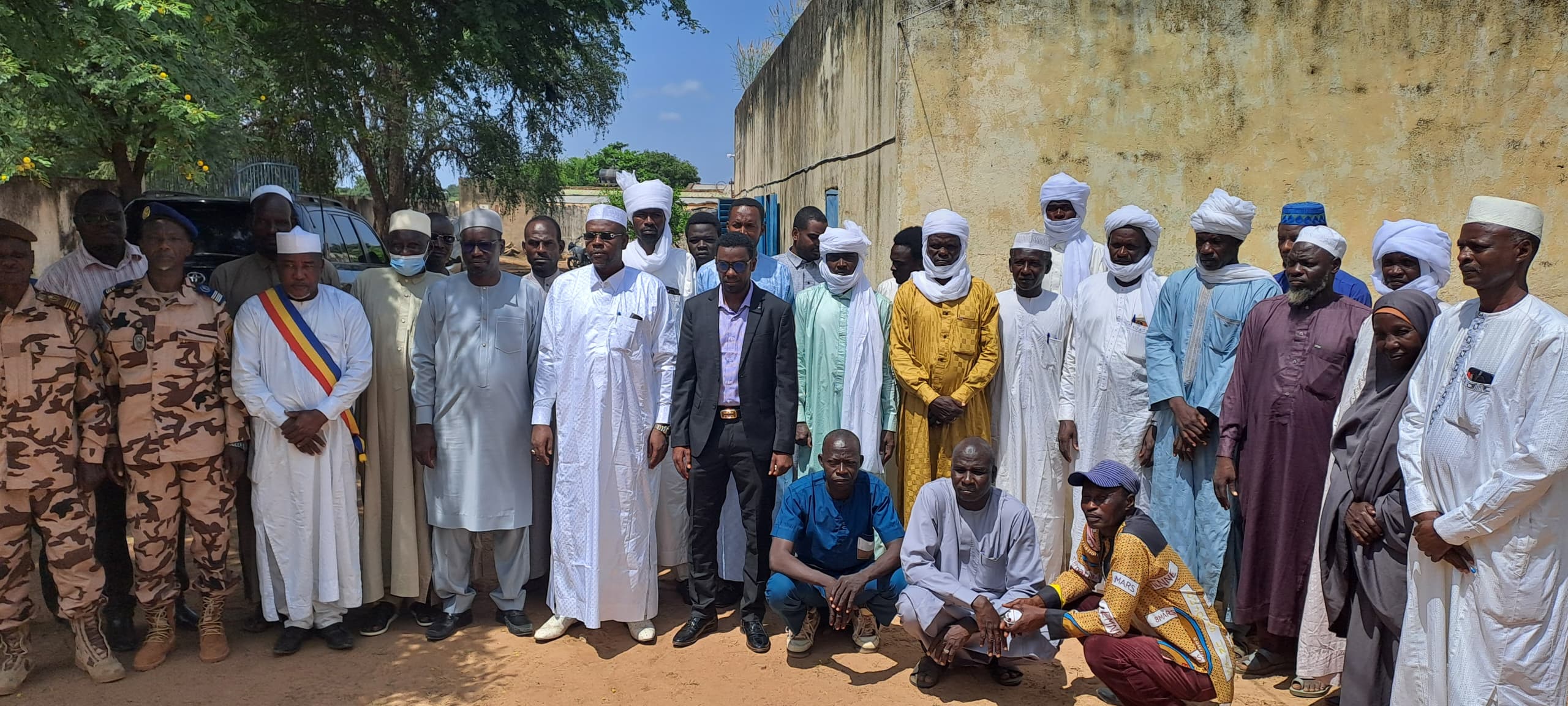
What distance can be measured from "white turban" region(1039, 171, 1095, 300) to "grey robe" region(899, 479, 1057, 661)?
1954 millimetres

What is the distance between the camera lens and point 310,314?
170 inches

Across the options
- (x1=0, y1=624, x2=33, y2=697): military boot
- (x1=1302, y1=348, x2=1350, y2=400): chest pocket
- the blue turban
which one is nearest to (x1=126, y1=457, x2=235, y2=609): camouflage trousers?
(x1=0, y1=624, x2=33, y2=697): military boot

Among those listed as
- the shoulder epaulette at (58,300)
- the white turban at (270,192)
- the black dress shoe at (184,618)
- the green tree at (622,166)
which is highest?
the green tree at (622,166)

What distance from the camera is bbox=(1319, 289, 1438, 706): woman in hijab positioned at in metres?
3.48

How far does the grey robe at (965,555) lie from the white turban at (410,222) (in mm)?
2703

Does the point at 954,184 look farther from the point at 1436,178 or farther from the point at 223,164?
the point at 223,164

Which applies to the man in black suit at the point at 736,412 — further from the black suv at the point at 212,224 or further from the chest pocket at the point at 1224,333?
the black suv at the point at 212,224

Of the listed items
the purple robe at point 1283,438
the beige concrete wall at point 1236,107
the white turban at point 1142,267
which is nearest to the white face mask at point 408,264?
the white turban at point 1142,267

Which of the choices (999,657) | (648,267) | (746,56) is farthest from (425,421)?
(746,56)

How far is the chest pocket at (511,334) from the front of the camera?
460cm

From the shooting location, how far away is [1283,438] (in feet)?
13.4

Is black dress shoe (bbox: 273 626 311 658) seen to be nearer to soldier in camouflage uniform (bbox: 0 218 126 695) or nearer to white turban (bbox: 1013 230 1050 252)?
soldier in camouflage uniform (bbox: 0 218 126 695)

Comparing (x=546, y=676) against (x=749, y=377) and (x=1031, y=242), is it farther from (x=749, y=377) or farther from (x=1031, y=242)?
(x=1031, y=242)

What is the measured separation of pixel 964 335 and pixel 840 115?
500cm
